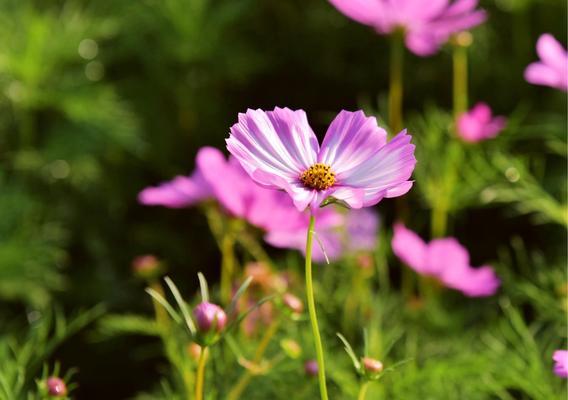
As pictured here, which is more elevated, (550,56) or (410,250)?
(550,56)

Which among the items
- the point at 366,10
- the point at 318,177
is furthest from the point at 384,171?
the point at 366,10

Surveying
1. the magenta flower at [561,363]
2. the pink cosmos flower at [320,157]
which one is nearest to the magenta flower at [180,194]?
the pink cosmos flower at [320,157]

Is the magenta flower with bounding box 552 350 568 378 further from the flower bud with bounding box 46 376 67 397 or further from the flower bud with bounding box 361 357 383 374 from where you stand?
the flower bud with bounding box 46 376 67 397

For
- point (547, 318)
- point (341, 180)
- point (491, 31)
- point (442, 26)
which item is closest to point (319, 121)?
point (491, 31)

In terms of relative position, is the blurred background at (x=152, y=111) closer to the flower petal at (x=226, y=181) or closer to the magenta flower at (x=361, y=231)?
the magenta flower at (x=361, y=231)

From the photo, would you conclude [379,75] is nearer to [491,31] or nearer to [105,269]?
[491,31]

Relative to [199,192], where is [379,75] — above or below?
above

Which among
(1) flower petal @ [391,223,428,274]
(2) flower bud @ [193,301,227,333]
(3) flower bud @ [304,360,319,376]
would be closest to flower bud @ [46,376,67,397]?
(2) flower bud @ [193,301,227,333]

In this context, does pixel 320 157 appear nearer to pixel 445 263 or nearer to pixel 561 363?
pixel 561 363
